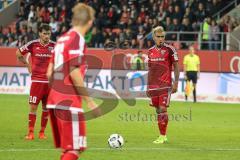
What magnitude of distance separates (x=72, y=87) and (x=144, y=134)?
7.46m

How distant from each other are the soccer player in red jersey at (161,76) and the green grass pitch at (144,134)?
599mm

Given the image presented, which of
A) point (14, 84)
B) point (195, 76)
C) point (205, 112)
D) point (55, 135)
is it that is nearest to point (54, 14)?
point (14, 84)

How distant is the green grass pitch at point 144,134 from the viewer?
1130 centimetres

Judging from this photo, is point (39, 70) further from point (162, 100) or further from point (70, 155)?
point (70, 155)

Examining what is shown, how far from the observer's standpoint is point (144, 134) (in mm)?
14820

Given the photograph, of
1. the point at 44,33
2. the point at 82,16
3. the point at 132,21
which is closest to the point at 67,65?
the point at 82,16

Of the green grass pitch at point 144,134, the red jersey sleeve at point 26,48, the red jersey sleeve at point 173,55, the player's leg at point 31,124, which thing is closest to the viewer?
the green grass pitch at point 144,134

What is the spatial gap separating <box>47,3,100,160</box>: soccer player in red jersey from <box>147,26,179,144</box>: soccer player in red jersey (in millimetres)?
5716

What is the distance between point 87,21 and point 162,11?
76.0 ft

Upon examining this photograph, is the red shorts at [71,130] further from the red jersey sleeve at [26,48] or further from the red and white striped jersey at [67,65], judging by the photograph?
the red jersey sleeve at [26,48]

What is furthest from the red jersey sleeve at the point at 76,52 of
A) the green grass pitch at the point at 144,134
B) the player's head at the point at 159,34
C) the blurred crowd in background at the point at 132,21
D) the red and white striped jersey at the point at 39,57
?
the blurred crowd in background at the point at 132,21

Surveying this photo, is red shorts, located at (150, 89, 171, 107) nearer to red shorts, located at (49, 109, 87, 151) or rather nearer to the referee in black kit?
red shorts, located at (49, 109, 87, 151)

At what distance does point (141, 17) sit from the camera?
30.6 metres

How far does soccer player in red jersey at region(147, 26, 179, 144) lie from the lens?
43.5 ft
